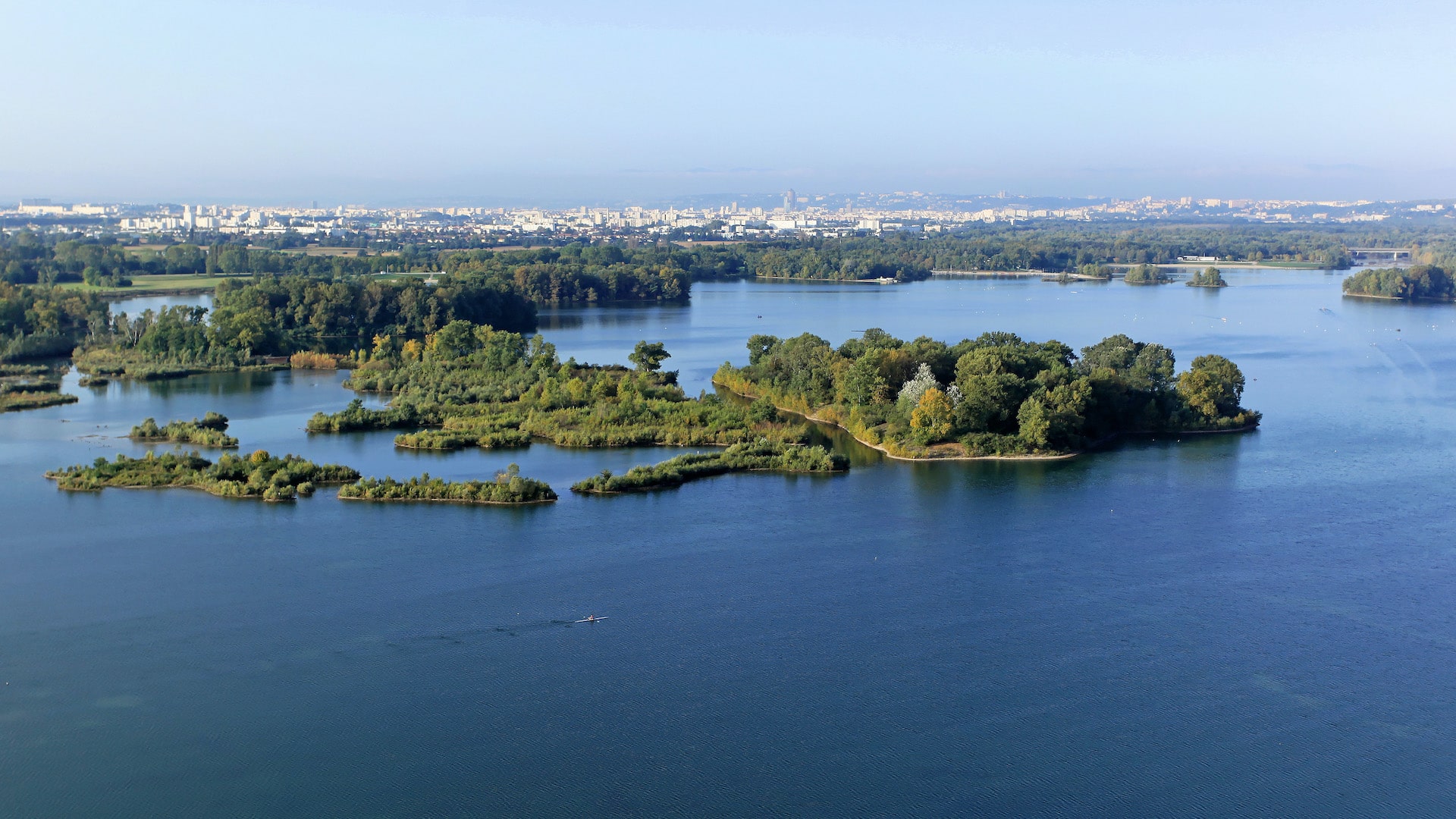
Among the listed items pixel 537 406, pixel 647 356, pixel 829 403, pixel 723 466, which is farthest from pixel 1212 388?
pixel 537 406

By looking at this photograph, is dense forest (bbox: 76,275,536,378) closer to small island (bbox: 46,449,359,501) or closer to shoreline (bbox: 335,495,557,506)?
small island (bbox: 46,449,359,501)

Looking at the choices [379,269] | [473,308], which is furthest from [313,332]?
[379,269]

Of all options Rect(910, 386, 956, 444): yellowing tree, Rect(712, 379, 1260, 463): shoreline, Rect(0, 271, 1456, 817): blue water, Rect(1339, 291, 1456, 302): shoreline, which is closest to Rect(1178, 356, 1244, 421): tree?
Rect(712, 379, 1260, 463): shoreline

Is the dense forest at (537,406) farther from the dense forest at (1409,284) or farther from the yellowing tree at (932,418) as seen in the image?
the dense forest at (1409,284)

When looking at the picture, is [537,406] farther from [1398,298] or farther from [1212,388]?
[1398,298]

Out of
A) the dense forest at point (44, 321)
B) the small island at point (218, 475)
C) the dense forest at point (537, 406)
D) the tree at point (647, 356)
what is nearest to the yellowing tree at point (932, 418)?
the dense forest at point (537, 406)

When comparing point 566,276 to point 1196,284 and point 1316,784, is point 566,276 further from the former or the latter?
point 1316,784
